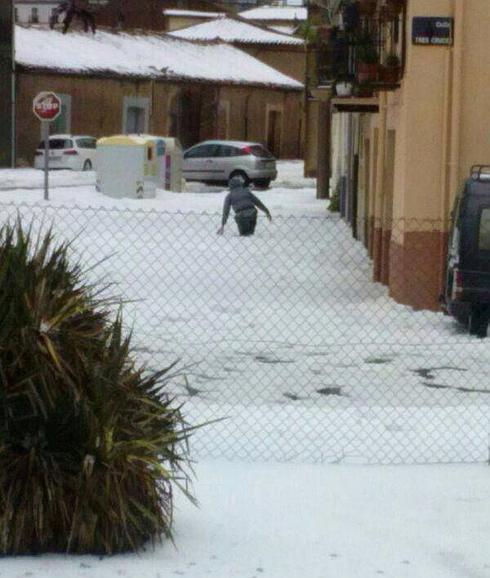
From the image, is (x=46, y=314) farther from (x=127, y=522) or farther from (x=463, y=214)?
(x=463, y=214)

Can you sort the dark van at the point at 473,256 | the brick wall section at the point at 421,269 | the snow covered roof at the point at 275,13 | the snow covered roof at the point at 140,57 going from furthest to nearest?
1. the snow covered roof at the point at 275,13
2. the snow covered roof at the point at 140,57
3. the brick wall section at the point at 421,269
4. the dark van at the point at 473,256

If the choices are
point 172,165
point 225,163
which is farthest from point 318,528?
point 225,163

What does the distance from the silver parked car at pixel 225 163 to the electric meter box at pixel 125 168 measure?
40.1ft

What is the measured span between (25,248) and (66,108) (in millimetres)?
46738

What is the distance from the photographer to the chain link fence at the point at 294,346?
11.0 meters

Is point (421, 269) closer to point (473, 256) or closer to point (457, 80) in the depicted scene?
point (457, 80)

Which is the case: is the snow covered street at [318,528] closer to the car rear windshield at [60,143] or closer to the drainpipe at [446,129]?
the drainpipe at [446,129]

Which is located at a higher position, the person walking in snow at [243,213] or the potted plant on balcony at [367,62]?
the potted plant on balcony at [367,62]

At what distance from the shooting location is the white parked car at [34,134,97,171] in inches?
1896

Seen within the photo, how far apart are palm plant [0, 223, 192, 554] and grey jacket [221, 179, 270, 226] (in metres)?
18.7

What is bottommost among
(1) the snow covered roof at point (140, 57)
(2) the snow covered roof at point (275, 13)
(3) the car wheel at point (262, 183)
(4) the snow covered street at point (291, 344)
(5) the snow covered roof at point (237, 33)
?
(3) the car wheel at point (262, 183)

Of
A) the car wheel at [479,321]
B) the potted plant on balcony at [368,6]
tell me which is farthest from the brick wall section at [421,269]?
the potted plant on balcony at [368,6]

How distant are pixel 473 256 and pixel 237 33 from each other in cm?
5822

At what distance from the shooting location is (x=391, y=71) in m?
20.3
